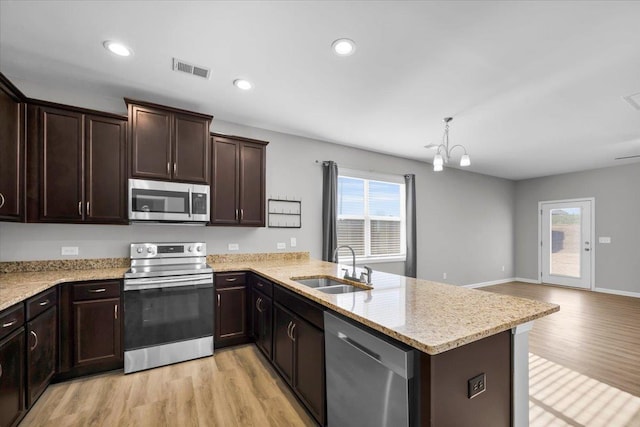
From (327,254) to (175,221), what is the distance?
213 cm

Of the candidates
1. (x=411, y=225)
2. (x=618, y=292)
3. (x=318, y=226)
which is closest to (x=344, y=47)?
(x=318, y=226)

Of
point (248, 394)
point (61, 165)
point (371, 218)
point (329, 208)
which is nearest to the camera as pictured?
point (248, 394)

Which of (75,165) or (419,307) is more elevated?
(75,165)

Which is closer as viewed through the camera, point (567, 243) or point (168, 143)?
point (168, 143)

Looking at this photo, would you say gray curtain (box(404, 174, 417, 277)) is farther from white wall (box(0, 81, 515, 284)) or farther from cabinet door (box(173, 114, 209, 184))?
cabinet door (box(173, 114, 209, 184))

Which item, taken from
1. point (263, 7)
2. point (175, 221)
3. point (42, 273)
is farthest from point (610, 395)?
point (42, 273)

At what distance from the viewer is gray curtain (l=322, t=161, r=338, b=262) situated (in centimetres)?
434

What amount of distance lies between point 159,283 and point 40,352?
0.90 meters

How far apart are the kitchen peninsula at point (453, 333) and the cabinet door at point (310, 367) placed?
0.84 feet

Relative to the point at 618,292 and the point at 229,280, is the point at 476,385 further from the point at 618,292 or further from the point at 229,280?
the point at 618,292

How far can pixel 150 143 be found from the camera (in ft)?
9.72

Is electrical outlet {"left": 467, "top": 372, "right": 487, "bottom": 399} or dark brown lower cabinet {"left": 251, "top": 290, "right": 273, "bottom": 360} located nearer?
electrical outlet {"left": 467, "top": 372, "right": 487, "bottom": 399}

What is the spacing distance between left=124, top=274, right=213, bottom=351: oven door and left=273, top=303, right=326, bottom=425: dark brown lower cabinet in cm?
89

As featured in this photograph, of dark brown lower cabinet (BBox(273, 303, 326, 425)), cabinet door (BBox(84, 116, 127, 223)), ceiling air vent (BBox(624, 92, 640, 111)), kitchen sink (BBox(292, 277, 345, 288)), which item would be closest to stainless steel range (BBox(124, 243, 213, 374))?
cabinet door (BBox(84, 116, 127, 223))
